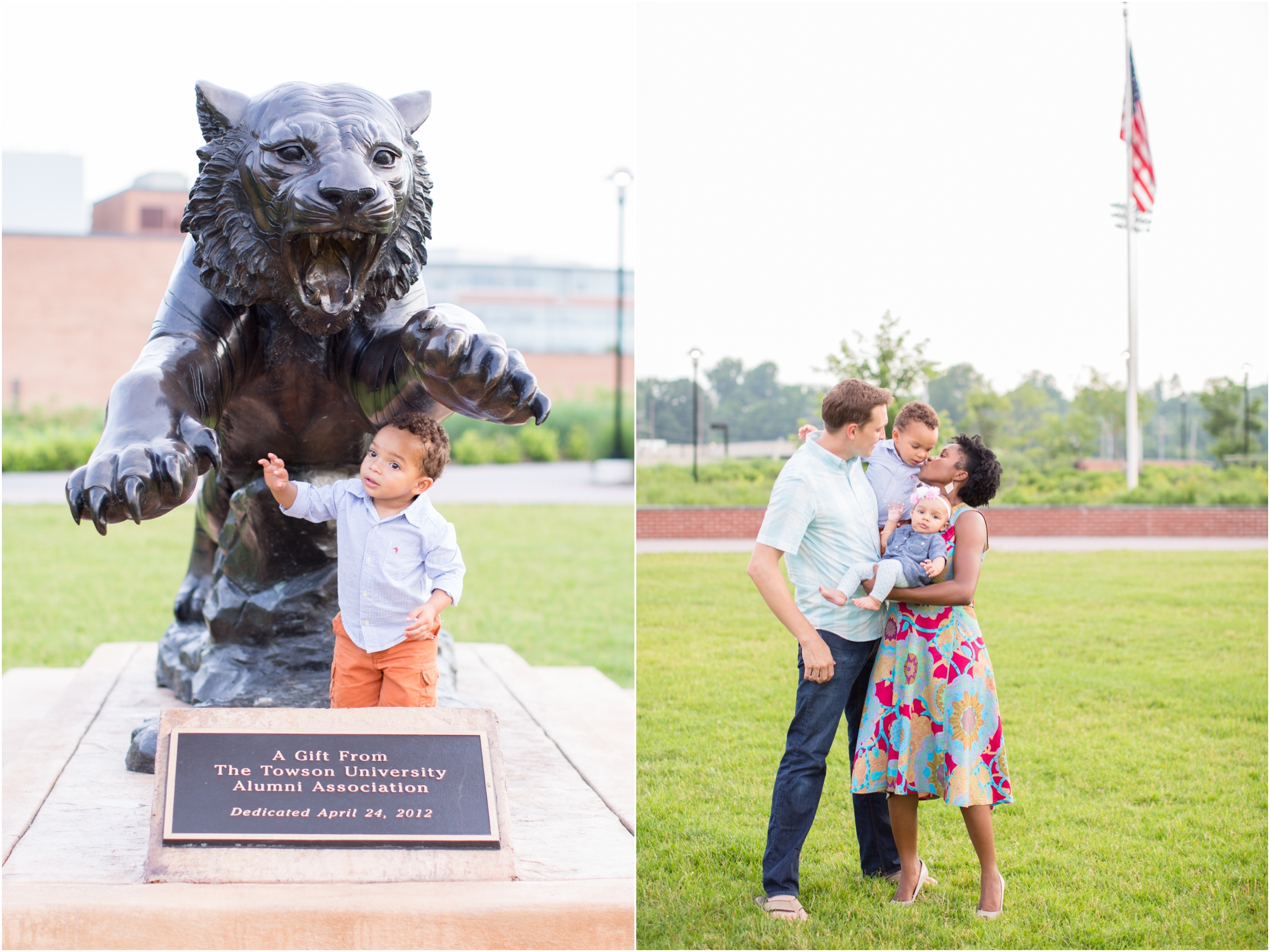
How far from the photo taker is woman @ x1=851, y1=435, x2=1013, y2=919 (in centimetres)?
310

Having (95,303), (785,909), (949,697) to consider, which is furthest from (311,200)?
(95,303)

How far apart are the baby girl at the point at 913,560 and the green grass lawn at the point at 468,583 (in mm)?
3902

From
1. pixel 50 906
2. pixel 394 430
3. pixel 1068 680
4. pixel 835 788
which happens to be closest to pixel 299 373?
pixel 394 430

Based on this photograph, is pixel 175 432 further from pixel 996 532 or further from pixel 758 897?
pixel 996 532

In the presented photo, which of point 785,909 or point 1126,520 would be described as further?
point 1126,520

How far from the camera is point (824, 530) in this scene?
3199mm

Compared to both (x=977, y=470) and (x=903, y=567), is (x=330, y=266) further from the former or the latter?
(x=977, y=470)

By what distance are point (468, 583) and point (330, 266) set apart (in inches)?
322

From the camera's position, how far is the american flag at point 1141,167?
1641 centimetres

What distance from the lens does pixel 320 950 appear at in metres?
2.53

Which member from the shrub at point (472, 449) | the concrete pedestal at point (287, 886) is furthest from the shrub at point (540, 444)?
the concrete pedestal at point (287, 886)

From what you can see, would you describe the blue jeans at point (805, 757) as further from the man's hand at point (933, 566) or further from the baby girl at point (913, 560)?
the man's hand at point (933, 566)

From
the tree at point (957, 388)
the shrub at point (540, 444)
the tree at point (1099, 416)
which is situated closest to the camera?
the tree at point (957, 388)

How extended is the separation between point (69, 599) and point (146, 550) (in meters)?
3.23
